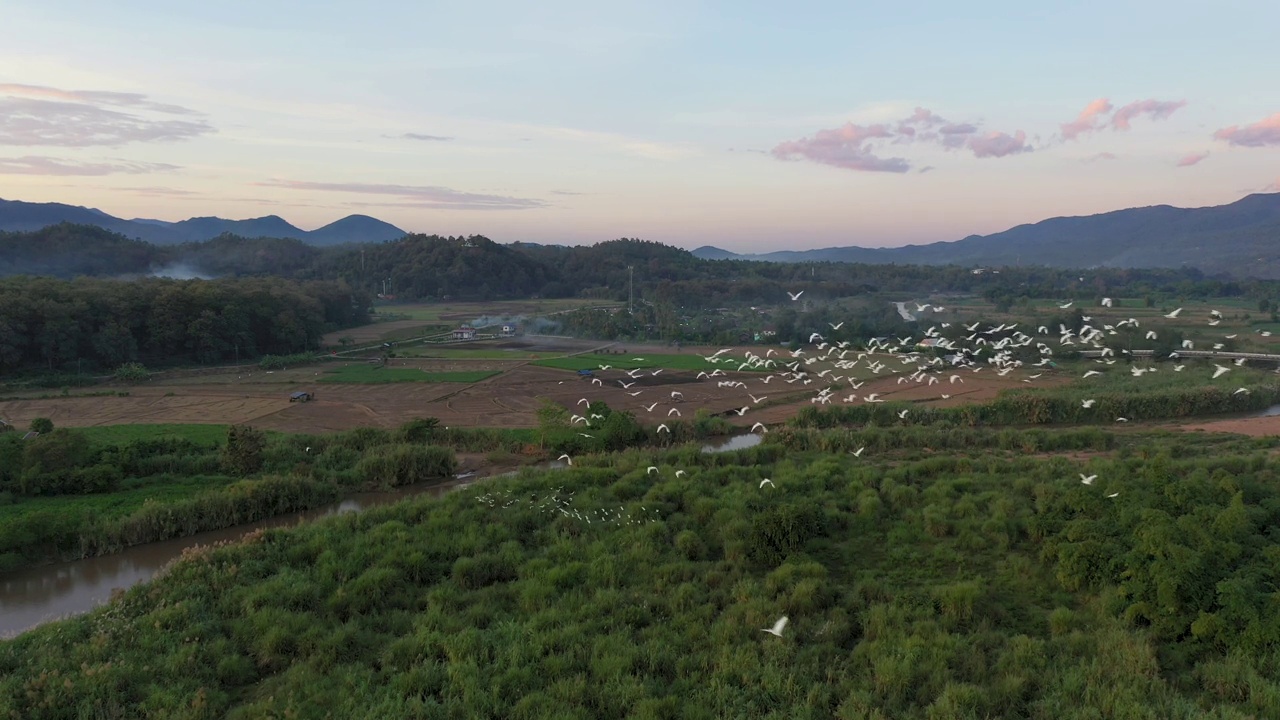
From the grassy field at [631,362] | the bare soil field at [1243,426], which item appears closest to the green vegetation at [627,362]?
the grassy field at [631,362]

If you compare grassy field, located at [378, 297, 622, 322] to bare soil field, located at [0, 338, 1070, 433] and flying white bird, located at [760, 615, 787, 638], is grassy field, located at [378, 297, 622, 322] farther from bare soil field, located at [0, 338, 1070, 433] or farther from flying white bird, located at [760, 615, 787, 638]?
flying white bird, located at [760, 615, 787, 638]

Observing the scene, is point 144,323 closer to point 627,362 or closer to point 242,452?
point 242,452

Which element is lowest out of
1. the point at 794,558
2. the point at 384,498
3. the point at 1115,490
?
the point at 384,498

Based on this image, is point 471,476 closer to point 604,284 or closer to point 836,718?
point 836,718

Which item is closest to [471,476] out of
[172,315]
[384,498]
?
[384,498]

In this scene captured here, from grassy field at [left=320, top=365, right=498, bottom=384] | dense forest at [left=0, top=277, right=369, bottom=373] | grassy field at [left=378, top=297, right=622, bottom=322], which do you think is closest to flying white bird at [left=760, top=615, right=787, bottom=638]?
grassy field at [left=320, top=365, right=498, bottom=384]

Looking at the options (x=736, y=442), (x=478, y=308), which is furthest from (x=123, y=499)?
(x=478, y=308)
